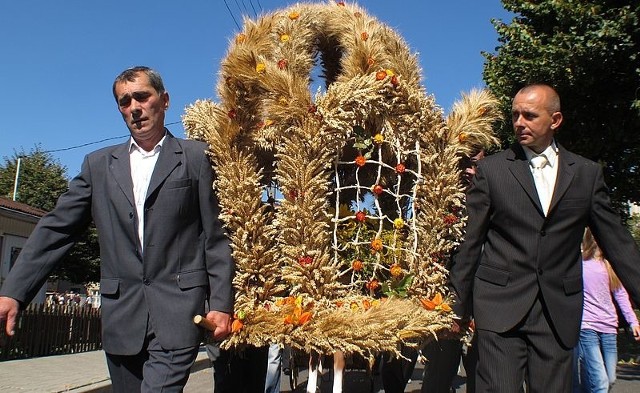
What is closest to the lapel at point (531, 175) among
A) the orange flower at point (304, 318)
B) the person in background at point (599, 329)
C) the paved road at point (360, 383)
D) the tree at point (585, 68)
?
the orange flower at point (304, 318)

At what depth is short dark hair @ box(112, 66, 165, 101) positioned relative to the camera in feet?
11.8

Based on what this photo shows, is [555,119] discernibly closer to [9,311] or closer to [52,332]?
[9,311]

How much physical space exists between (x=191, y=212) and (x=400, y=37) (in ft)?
6.42

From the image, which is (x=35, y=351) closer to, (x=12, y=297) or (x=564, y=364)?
(x=12, y=297)

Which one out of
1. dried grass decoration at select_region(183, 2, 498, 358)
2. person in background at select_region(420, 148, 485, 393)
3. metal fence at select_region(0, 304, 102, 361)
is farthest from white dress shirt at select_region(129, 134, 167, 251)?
metal fence at select_region(0, 304, 102, 361)

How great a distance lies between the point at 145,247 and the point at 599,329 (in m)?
4.97

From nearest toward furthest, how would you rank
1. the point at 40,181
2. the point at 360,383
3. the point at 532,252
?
the point at 532,252 → the point at 360,383 → the point at 40,181

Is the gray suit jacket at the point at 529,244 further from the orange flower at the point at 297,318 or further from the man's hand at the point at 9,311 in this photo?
the man's hand at the point at 9,311

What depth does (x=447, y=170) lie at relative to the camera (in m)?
4.33

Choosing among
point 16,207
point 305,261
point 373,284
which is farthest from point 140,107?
point 16,207

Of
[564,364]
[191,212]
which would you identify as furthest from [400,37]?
[564,364]

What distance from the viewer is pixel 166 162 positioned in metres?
3.55

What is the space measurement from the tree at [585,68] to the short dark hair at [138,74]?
29.1 ft

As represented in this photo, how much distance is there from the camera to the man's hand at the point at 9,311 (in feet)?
10.8
